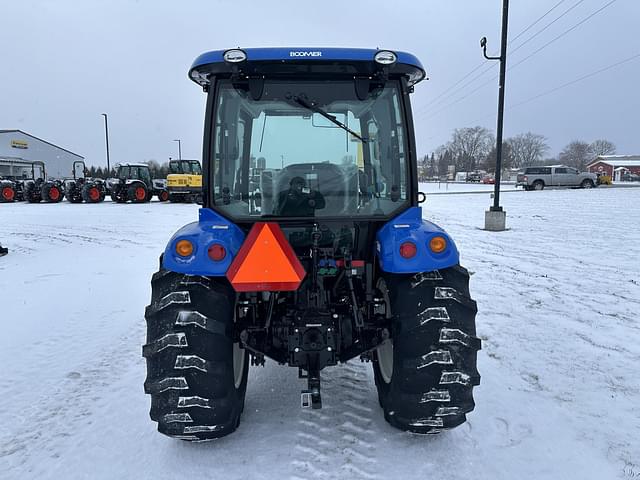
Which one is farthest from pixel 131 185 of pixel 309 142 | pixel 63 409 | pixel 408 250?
pixel 408 250

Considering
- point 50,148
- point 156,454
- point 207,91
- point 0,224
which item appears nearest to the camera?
point 156,454

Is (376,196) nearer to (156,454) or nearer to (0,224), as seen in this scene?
(156,454)

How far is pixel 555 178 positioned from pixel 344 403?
37.4m

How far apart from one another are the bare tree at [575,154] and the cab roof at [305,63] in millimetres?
115477

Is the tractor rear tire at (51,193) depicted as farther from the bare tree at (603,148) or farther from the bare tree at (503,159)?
the bare tree at (603,148)

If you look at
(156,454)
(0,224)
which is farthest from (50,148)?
(156,454)

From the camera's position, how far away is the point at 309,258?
3.10 metres

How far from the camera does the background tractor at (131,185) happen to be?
1067 inches

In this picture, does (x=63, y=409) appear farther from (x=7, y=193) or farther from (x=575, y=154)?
(x=575, y=154)

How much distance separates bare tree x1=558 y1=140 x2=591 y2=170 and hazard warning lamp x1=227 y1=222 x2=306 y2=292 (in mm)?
116271

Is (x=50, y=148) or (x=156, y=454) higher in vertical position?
(x=50, y=148)

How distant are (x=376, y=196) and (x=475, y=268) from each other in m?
5.79

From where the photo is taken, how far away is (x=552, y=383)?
380cm

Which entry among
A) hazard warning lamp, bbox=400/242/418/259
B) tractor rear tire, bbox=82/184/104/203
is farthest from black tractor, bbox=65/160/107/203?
hazard warning lamp, bbox=400/242/418/259
